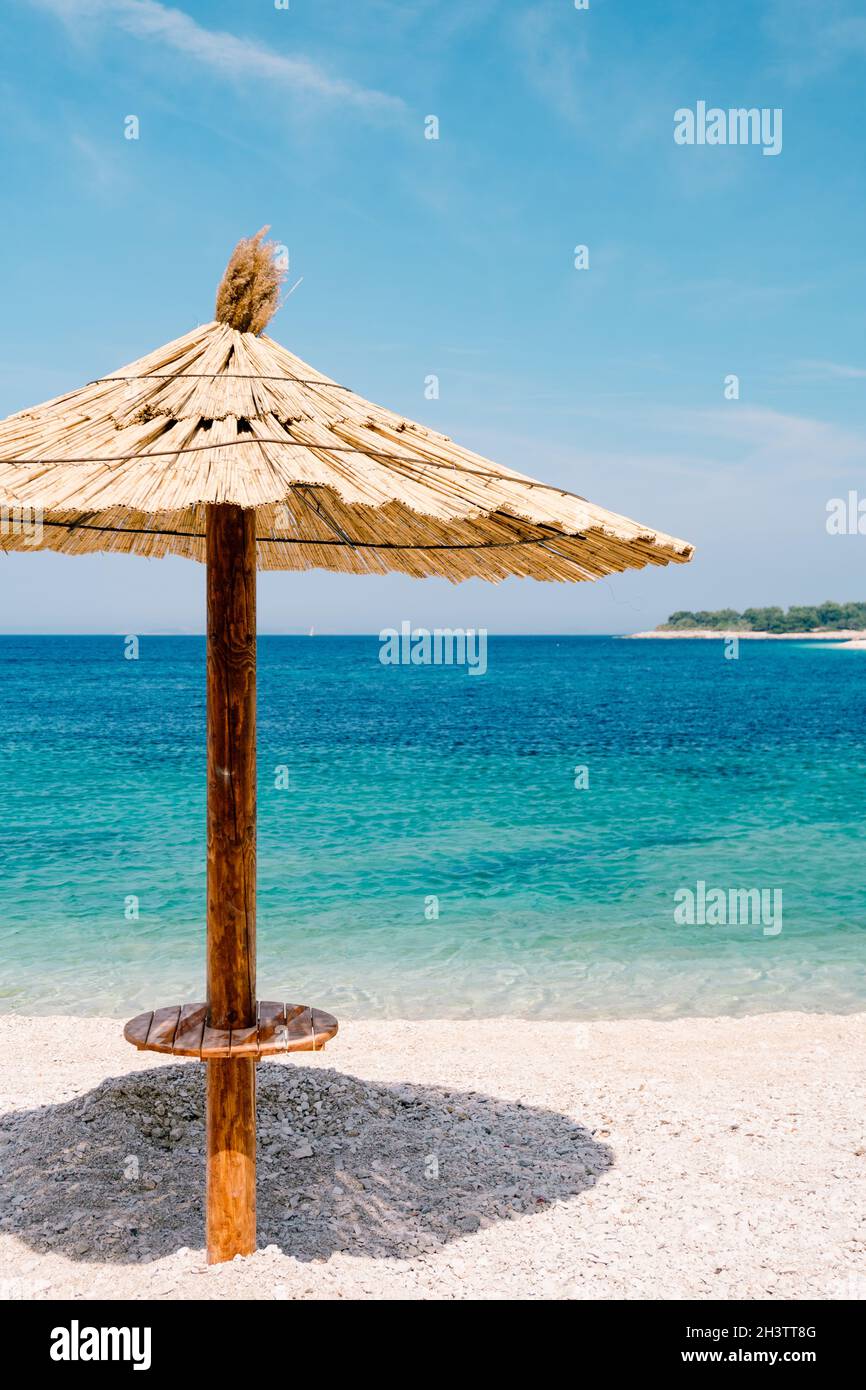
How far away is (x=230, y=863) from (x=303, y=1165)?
1.75 m

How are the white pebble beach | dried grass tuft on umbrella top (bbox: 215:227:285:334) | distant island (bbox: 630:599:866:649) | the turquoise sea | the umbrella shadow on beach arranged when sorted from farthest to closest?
distant island (bbox: 630:599:866:649), the turquoise sea, the umbrella shadow on beach, dried grass tuft on umbrella top (bbox: 215:227:285:334), the white pebble beach

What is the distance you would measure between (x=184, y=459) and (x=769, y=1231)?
3459 mm

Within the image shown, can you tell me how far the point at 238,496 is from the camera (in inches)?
102

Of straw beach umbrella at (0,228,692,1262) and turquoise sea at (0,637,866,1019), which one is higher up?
straw beach umbrella at (0,228,692,1262)

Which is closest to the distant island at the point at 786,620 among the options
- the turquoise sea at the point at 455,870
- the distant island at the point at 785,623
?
the distant island at the point at 785,623

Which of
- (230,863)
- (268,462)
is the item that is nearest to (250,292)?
(268,462)

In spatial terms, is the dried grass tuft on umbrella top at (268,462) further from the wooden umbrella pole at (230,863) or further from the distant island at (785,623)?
the distant island at (785,623)

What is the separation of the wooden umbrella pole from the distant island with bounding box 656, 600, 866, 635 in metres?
177

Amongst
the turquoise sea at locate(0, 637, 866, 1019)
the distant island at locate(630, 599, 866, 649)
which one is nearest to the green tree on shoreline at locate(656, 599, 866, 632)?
the distant island at locate(630, 599, 866, 649)

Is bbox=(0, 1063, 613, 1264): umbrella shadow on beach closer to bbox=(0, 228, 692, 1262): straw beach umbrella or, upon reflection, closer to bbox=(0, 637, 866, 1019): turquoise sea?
bbox=(0, 228, 692, 1262): straw beach umbrella

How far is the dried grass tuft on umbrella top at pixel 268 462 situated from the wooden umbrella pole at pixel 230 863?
0.96 ft

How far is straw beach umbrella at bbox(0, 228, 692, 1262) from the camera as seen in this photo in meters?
2.82

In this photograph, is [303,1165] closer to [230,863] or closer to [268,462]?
[230,863]
